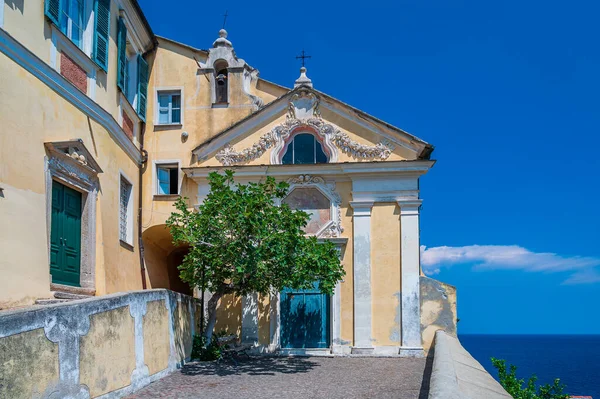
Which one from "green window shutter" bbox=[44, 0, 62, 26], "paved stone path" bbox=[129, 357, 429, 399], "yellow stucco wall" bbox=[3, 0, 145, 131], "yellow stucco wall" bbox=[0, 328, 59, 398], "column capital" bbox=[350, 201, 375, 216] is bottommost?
"paved stone path" bbox=[129, 357, 429, 399]

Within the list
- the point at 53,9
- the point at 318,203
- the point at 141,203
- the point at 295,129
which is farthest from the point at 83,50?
the point at 318,203

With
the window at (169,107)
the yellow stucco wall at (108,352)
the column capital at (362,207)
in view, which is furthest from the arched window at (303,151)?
the yellow stucco wall at (108,352)

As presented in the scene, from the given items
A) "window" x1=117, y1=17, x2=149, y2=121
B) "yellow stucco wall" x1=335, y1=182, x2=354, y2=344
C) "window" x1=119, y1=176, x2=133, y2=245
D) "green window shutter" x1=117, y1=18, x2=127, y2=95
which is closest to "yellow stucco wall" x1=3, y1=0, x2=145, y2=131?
"green window shutter" x1=117, y1=18, x2=127, y2=95

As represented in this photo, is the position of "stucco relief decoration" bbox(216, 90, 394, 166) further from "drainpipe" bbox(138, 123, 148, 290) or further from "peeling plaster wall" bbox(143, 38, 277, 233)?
"drainpipe" bbox(138, 123, 148, 290)

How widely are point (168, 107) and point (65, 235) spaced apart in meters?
7.30

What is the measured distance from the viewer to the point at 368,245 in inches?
687

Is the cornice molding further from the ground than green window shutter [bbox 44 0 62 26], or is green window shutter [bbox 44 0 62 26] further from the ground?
green window shutter [bbox 44 0 62 26]

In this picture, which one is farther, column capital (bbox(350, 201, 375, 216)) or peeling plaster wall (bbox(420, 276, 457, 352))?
column capital (bbox(350, 201, 375, 216))

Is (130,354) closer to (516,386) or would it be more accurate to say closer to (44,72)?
(44,72)

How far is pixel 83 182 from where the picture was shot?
1316cm

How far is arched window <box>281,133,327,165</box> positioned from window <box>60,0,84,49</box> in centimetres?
660

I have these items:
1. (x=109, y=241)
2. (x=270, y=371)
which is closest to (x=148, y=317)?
(x=270, y=371)

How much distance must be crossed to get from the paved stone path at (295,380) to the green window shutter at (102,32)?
690cm

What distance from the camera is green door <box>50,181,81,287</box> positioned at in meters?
12.1
